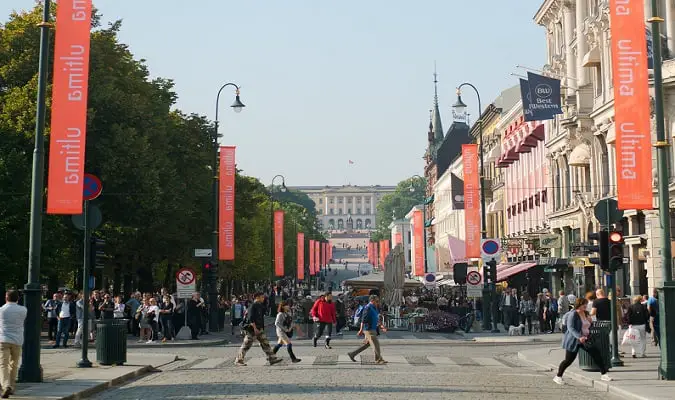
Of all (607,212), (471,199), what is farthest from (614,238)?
(471,199)

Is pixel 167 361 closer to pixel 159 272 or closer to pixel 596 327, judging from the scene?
pixel 596 327

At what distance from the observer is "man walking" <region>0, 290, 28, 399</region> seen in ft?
53.4

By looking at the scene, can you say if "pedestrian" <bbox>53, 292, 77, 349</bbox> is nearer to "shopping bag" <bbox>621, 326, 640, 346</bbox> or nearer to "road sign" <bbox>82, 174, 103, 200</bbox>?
"road sign" <bbox>82, 174, 103, 200</bbox>

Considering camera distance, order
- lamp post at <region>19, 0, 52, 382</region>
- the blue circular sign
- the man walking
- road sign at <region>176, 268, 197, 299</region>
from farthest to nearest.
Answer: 1. the blue circular sign
2. road sign at <region>176, 268, 197, 299</region>
3. lamp post at <region>19, 0, 52, 382</region>
4. the man walking

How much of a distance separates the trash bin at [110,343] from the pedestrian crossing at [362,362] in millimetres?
1334

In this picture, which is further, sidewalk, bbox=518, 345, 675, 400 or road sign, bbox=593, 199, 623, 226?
road sign, bbox=593, 199, 623, 226

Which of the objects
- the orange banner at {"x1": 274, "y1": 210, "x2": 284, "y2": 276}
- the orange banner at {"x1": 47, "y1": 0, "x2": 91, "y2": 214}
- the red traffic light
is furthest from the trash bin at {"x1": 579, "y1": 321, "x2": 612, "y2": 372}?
the orange banner at {"x1": 274, "y1": 210, "x2": 284, "y2": 276}

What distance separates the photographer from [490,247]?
1547 inches

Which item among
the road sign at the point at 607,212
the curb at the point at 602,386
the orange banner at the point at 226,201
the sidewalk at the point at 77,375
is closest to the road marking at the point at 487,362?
the curb at the point at 602,386

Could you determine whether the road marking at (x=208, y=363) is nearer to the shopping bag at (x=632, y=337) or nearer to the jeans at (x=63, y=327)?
the jeans at (x=63, y=327)

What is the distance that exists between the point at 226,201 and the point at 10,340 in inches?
1112

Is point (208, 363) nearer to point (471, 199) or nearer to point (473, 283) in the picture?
point (473, 283)

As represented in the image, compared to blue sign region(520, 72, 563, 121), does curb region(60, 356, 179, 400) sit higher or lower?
lower

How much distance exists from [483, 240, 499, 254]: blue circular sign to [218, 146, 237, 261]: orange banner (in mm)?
10767
